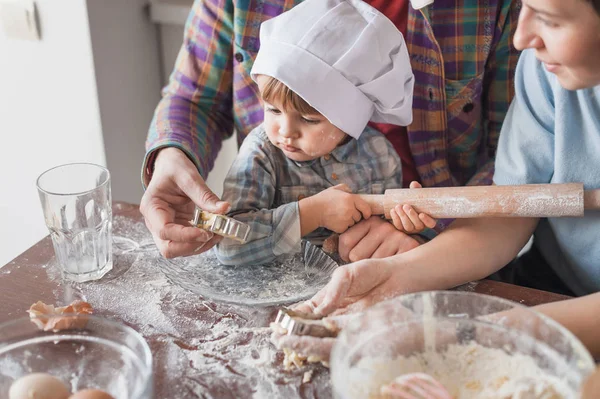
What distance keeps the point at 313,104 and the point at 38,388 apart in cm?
63

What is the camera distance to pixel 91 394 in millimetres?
835

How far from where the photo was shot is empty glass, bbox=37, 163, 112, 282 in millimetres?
1161

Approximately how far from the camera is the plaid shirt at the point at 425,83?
139cm

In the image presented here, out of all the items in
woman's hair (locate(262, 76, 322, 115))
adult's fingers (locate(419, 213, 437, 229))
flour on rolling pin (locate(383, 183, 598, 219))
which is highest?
woman's hair (locate(262, 76, 322, 115))

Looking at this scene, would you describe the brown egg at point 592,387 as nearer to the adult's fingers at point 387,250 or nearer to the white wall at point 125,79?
the adult's fingers at point 387,250

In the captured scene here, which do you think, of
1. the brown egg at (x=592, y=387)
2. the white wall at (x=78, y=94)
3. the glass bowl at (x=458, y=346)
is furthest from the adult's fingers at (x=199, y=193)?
the white wall at (x=78, y=94)

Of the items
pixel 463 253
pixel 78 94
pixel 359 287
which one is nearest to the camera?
pixel 359 287

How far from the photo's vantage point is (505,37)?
141 centimetres

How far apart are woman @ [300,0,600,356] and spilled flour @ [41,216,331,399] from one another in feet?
0.33

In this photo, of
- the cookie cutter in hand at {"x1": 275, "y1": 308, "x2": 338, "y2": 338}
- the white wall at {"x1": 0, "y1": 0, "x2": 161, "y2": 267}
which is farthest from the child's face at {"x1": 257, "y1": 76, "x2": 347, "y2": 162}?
the white wall at {"x1": 0, "y1": 0, "x2": 161, "y2": 267}

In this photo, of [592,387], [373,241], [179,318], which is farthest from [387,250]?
[592,387]

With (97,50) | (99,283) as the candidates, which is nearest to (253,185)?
(99,283)

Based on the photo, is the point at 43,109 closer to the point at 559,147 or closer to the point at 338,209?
the point at 338,209

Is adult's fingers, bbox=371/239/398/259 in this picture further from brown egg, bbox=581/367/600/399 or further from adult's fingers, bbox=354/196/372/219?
brown egg, bbox=581/367/600/399
